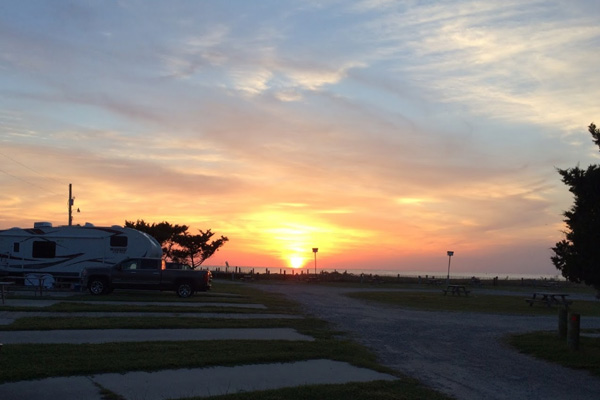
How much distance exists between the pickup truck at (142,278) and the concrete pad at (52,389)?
737 inches

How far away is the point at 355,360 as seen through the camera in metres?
11.8

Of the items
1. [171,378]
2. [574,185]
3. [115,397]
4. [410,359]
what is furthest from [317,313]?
[115,397]

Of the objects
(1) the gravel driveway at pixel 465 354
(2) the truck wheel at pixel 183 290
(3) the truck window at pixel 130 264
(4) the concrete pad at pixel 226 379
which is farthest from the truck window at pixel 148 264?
(4) the concrete pad at pixel 226 379

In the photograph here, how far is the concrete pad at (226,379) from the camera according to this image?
28.0ft

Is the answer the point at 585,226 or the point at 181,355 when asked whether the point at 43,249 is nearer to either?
the point at 181,355

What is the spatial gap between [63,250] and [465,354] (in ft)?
73.2

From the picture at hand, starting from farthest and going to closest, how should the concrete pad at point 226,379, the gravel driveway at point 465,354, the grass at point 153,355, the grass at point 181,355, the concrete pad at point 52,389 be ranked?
1. the gravel driveway at point 465,354
2. the grass at point 153,355
3. the grass at point 181,355
4. the concrete pad at point 226,379
5. the concrete pad at point 52,389

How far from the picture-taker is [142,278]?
1081 inches

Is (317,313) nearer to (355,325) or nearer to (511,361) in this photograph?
(355,325)

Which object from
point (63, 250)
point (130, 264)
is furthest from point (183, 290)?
point (63, 250)

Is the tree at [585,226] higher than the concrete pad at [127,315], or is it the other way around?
the tree at [585,226]

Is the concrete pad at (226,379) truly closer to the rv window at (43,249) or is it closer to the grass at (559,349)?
the grass at (559,349)

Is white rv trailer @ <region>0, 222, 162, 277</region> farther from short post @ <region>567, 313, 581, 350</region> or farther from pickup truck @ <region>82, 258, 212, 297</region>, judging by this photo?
short post @ <region>567, 313, 581, 350</region>

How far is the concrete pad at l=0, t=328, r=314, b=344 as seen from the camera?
12.4 meters
